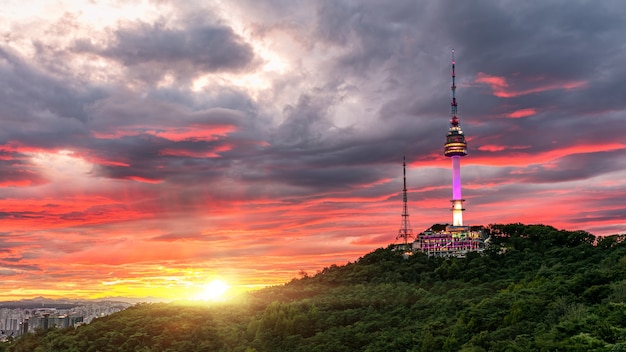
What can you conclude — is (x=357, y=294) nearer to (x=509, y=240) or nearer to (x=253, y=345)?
(x=253, y=345)

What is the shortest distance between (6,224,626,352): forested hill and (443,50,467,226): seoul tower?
763 inches

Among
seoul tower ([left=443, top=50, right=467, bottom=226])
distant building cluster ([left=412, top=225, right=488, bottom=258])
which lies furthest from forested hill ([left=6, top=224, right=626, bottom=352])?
seoul tower ([left=443, top=50, right=467, bottom=226])

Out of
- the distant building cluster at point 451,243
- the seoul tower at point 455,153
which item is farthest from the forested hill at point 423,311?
the seoul tower at point 455,153

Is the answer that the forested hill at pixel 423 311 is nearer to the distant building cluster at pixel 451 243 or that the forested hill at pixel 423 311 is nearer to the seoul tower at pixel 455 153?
the distant building cluster at pixel 451 243

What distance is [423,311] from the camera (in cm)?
9156

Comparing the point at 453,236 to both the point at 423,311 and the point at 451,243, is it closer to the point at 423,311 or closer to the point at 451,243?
the point at 451,243

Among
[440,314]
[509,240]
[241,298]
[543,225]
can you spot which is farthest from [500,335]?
[543,225]

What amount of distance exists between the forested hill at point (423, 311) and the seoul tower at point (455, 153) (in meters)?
19.4

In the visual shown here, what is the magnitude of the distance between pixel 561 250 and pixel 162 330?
8858 centimetres

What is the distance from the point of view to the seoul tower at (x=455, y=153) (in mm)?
187375

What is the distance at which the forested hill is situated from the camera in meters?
57.8

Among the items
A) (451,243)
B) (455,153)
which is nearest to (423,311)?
(451,243)

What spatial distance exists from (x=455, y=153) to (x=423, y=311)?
10857 centimetres

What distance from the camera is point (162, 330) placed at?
98.9 metres
